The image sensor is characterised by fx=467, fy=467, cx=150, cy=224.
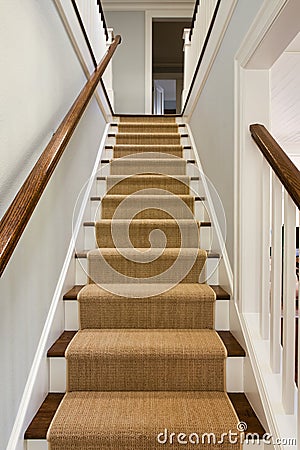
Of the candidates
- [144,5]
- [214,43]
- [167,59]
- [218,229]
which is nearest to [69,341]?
[218,229]

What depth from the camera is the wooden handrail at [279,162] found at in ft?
4.52

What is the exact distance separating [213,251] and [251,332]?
2.89ft

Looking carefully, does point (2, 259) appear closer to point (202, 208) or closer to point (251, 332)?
point (251, 332)

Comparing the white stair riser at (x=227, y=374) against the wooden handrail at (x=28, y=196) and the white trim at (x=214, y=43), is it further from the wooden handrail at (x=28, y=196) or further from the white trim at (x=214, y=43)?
the white trim at (x=214, y=43)

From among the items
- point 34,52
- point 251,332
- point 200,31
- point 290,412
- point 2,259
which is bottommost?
point 290,412

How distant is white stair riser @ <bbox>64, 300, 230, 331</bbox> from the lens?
84.7 inches

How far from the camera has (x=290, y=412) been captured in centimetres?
147

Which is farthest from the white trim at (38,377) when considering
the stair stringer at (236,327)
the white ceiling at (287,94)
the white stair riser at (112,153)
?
the white ceiling at (287,94)

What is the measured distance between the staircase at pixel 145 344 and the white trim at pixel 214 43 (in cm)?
88

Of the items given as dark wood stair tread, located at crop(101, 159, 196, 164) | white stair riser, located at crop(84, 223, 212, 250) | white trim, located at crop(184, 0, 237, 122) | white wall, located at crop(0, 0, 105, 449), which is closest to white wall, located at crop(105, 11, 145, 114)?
white trim, located at crop(184, 0, 237, 122)

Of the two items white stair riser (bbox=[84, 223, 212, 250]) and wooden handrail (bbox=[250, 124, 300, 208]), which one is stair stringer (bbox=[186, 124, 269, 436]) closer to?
white stair riser (bbox=[84, 223, 212, 250])

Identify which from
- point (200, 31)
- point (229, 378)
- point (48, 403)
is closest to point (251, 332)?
point (229, 378)

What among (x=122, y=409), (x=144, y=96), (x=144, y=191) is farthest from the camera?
(x=144, y=96)

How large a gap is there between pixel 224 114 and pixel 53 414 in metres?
1.63
